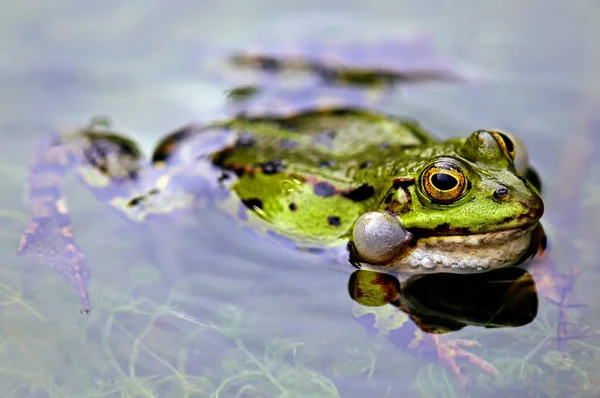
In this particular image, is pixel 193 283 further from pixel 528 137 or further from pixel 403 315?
pixel 528 137

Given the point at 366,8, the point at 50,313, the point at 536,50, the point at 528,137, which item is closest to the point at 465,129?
the point at 528,137

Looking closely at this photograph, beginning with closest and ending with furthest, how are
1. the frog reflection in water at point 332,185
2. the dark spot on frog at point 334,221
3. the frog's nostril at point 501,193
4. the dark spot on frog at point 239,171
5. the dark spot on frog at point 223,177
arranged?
the frog's nostril at point 501,193 < the frog reflection in water at point 332,185 < the dark spot on frog at point 334,221 < the dark spot on frog at point 239,171 < the dark spot on frog at point 223,177

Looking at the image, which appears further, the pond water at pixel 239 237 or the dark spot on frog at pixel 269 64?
the dark spot on frog at pixel 269 64

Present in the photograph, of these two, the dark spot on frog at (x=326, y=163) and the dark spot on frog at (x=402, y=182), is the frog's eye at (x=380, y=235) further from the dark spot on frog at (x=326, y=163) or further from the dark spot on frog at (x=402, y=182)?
the dark spot on frog at (x=326, y=163)

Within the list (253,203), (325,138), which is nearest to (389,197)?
(325,138)

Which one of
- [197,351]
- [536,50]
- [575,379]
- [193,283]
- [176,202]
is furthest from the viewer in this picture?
[536,50]

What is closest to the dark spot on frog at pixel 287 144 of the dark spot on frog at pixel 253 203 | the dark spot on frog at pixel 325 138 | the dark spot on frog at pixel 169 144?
the dark spot on frog at pixel 325 138

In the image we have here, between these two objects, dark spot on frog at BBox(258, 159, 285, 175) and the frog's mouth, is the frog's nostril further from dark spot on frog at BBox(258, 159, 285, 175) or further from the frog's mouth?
dark spot on frog at BBox(258, 159, 285, 175)

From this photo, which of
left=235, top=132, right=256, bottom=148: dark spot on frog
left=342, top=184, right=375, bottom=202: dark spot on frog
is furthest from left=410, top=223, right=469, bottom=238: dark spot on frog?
left=235, top=132, right=256, bottom=148: dark spot on frog
